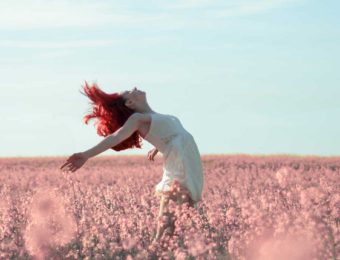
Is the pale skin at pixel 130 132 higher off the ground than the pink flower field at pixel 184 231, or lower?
higher

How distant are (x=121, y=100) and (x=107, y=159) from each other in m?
26.2

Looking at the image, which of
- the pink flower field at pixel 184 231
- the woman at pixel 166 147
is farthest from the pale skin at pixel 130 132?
the pink flower field at pixel 184 231

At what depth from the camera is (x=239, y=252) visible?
6371mm

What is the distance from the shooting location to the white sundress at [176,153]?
7086 millimetres

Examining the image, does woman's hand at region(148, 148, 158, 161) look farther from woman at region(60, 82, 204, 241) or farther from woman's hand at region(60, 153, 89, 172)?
woman's hand at region(60, 153, 89, 172)

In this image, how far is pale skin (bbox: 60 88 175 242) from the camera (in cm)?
678

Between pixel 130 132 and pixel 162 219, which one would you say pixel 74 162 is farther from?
pixel 162 219

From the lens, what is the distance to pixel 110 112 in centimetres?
750

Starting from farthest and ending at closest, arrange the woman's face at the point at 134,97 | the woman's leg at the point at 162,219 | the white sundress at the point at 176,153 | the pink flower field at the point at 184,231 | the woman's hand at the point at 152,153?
the woman's hand at the point at 152,153 < the woman's face at the point at 134,97 < the white sundress at the point at 176,153 < the woman's leg at the point at 162,219 < the pink flower field at the point at 184,231

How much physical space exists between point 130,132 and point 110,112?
54 cm

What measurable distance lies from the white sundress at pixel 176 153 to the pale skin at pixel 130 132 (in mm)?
95

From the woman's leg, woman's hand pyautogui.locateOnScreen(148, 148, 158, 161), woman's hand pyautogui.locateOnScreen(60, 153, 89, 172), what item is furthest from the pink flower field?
woman's hand pyautogui.locateOnScreen(148, 148, 158, 161)

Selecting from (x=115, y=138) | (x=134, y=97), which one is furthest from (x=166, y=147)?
(x=134, y=97)

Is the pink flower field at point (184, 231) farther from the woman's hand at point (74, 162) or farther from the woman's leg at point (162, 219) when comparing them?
the woman's hand at point (74, 162)
